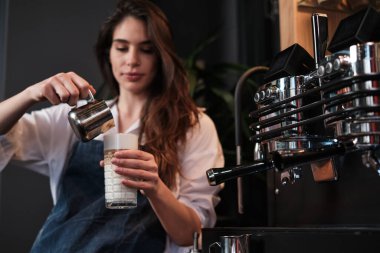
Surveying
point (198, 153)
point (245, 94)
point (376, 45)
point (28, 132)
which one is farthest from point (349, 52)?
point (245, 94)

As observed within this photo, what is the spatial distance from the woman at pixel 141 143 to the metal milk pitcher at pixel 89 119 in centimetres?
25

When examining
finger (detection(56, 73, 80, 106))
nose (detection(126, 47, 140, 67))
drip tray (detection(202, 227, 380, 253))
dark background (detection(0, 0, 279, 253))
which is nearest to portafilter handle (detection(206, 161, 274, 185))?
drip tray (detection(202, 227, 380, 253))

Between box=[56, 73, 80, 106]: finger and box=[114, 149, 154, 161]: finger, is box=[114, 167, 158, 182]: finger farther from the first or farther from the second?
box=[56, 73, 80, 106]: finger

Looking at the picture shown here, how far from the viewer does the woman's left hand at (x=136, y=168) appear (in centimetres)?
125

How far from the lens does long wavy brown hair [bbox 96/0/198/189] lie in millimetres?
1672

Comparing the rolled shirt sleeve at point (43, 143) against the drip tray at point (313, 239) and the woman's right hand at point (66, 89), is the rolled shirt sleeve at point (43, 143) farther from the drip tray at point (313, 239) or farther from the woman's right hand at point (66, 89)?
the drip tray at point (313, 239)

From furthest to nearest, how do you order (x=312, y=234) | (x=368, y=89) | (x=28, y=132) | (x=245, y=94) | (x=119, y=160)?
(x=245, y=94) < (x=28, y=132) < (x=119, y=160) < (x=312, y=234) < (x=368, y=89)

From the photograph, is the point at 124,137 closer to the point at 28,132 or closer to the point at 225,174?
the point at 225,174

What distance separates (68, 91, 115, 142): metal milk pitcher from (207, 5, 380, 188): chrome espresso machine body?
0.31 m

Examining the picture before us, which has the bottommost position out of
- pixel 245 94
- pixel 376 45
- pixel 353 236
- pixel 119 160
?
pixel 353 236

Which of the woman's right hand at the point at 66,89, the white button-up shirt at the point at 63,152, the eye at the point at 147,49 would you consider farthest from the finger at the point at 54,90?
the eye at the point at 147,49

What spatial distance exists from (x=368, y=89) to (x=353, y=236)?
0.21 m

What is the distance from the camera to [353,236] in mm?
813

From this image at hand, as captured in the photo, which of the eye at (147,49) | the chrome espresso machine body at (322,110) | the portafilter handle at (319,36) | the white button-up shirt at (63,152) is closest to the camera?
the chrome espresso machine body at (322,110)
